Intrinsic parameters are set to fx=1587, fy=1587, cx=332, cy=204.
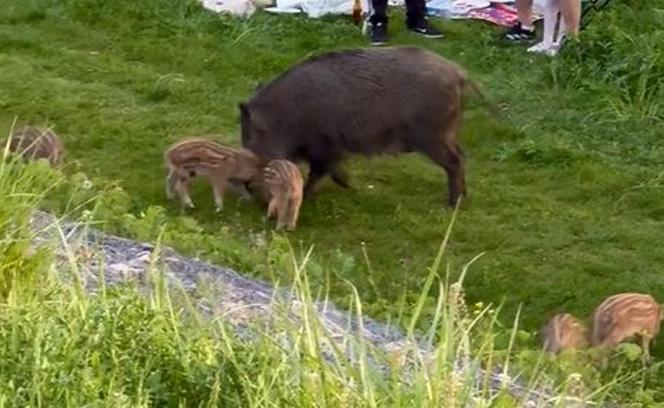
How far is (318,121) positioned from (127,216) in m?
2.22

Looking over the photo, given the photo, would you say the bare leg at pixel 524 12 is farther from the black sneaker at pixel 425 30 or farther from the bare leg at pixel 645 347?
the bare leg at pixel 645 347

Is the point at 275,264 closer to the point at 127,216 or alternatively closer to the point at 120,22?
the point at 127,216

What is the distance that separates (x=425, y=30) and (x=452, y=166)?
4.13 meters

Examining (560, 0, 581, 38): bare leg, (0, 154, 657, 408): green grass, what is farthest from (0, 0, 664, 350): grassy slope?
(0, 154, 657, 408): green grass

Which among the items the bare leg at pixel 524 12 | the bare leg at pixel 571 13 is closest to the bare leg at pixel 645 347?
the bare leg at pixel 571 13

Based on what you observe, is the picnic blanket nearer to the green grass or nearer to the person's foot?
the person's foot

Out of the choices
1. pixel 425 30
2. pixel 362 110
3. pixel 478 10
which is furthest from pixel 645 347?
pixel 478 10

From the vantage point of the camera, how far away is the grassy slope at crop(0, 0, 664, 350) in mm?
8516

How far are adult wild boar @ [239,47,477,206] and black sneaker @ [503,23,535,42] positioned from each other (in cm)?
365

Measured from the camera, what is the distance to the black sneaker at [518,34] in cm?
1295

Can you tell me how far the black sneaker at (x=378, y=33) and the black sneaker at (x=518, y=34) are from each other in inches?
39.0

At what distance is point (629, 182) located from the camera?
9695 mm

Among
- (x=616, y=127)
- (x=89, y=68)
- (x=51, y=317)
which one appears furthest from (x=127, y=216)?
(x=89, y=68)

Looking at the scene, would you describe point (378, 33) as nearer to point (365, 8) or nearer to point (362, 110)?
point (365, 8)
